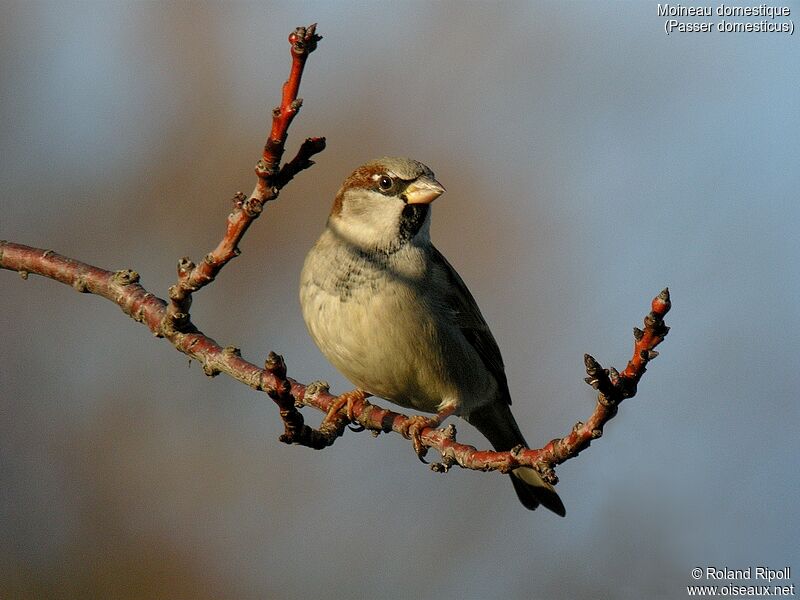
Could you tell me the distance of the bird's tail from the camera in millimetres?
4914

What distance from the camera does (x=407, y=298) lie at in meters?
4.12

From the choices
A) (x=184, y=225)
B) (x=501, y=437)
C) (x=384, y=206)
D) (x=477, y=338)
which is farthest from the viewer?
(x=184, y=225)

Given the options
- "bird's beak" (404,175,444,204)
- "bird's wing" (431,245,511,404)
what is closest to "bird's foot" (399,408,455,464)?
"bird's wing" (431,245,511,404)

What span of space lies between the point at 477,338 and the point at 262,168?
7.57 ft

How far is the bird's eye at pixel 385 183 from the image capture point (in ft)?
14.4

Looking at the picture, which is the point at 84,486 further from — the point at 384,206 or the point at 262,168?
the point at 262,168

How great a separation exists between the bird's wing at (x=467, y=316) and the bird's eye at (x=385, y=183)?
344 millimetres

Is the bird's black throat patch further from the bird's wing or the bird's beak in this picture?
the bird's wing

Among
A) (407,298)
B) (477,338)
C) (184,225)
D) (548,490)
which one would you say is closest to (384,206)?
(407,298)

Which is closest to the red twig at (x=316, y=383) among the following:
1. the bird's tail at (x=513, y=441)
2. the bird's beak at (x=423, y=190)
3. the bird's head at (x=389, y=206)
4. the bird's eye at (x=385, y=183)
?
the bird's head at (x=389, y=206)

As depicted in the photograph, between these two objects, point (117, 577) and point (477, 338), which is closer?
point (477, 338)

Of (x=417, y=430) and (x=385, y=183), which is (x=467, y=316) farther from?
(x=417, y=430)

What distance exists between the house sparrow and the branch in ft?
0.96

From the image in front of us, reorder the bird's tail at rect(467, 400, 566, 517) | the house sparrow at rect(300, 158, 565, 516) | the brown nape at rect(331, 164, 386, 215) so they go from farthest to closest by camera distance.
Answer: the bird's tail at rect(467, 400, 566, 517)
the brown nape at rect(331, 164, 386, 215)
the house sparrow at rect(300, 158, 565, 516)
